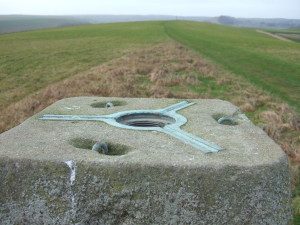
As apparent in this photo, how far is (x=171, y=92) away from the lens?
11242 millimetres

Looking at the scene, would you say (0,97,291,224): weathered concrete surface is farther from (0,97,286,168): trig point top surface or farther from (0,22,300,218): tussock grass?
(0,22,300,218): tussock grass

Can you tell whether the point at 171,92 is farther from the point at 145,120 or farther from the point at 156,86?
the point at 145,120

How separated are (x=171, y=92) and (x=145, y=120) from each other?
559cm

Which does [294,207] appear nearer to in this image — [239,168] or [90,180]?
[239,168]

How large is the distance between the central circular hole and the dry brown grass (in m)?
2.23

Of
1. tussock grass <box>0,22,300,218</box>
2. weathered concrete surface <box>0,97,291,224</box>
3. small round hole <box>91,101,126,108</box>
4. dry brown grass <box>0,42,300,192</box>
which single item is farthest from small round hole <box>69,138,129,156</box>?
dry brown grass <box>0,42,300,192</box>

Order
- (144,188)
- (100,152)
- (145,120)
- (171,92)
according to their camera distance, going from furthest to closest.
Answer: (171,92), (145,120), (100,152), (144,188)

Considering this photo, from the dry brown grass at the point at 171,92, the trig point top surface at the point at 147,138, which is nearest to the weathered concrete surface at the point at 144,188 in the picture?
the trig point top surface at the point at 147,138

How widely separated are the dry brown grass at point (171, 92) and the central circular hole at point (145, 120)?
2231 millimetres

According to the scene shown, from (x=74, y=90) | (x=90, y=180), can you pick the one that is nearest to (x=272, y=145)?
(x=90, y=180)

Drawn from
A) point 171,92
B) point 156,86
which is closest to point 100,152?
point 171,92

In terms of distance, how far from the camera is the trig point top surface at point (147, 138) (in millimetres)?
3799

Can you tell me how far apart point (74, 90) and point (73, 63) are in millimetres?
8664

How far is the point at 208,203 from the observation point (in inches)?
140
